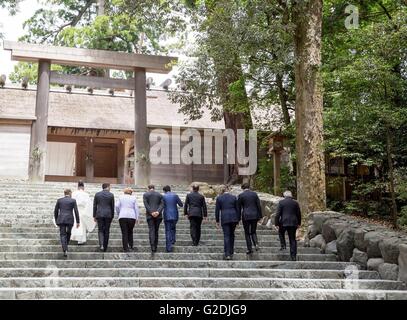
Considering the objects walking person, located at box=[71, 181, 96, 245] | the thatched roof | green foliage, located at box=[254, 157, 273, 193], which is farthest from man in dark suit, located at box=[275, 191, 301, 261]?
the thatched roof

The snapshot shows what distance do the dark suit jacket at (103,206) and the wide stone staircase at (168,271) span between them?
0.72m

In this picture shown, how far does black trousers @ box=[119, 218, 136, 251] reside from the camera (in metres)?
10.2

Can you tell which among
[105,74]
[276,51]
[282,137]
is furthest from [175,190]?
[105,74]

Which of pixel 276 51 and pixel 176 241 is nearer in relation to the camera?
pixel 176 241

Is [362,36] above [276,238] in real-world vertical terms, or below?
above

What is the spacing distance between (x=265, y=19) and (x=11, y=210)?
904cm

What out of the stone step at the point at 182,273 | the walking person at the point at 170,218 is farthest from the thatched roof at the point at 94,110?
the stone step at the point at 182,273

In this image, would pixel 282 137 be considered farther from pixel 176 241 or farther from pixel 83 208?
pixel 83 208

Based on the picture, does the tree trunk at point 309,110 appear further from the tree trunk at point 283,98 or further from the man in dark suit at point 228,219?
the man in dark suit at point 228,219

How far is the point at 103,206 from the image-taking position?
10.1 m

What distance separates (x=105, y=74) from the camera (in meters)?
27.8

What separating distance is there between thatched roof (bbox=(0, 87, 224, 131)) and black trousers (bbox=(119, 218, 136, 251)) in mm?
11377

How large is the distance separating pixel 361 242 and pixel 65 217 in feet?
18.1

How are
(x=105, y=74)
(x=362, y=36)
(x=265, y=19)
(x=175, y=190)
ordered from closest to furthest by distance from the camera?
1. (x=362, y=36)
2. (x=265, y=19)
3. (x=175, y=190)
4. (x=105, y=74)
